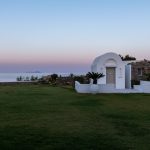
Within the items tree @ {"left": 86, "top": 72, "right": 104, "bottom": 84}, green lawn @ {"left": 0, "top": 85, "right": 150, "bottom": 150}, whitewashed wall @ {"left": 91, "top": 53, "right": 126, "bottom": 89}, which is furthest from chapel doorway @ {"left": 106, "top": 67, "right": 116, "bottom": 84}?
green lawn @ {"left": 0, "top": 85, "right": 150, "bottom": 150}

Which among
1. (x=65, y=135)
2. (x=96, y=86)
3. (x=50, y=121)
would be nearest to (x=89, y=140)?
(x=65, y=135)

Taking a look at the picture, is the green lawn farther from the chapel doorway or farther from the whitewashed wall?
the chapel doorway

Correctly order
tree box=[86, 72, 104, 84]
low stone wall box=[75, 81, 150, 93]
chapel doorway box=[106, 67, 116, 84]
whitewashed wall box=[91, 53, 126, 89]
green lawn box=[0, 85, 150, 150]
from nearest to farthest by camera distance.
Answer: green lawn box=[0, 85, 150, 150]
low stone wall box=[75, 81, 150, 93]
tree box=[86, 72, 104, 84]
whitewashed wall box=[91, 53, 126, 89]
chapel doorway box=[106, 67, 116, 84]

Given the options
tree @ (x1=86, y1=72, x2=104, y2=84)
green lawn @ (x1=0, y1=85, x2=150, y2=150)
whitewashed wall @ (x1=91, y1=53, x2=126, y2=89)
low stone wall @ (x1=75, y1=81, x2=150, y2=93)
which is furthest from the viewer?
whitewashed wall @ (x1=91, y1=53, x2=126, y2=89)

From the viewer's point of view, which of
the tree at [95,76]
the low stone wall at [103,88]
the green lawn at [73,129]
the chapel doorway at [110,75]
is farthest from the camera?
the chapel doorway at [110,75]

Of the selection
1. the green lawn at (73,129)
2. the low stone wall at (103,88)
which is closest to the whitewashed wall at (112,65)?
the low stone wall at (103,88)

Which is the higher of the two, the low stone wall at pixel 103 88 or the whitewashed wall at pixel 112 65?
the whitewashed wall at pixel 112 65

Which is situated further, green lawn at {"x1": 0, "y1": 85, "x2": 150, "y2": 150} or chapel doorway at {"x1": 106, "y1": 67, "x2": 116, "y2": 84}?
chapel doorway at {"x1": 106, "y1": 67, "x2": 116, "y2": 84}

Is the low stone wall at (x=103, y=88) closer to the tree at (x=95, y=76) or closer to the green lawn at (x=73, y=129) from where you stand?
the tree at (x=95, y=76)

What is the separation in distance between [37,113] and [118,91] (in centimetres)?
1665

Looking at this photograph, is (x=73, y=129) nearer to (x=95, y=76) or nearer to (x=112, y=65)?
(x=95, y=76)

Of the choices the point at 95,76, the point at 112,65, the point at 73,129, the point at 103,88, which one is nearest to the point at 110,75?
the point at 112,65

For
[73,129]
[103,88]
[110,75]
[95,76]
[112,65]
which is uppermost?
[112,65]

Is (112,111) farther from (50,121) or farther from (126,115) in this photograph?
(50,121)
